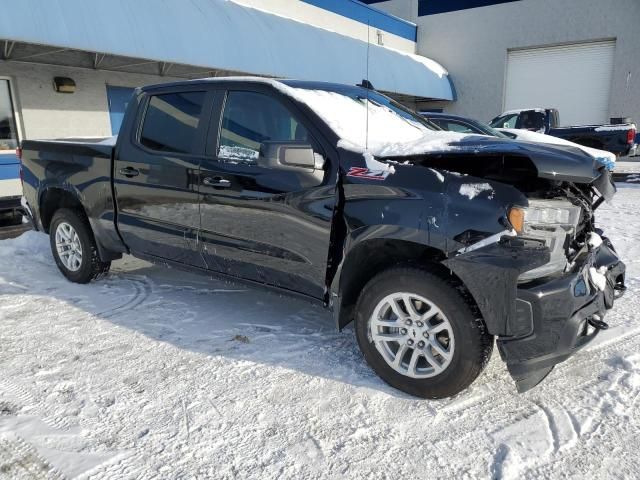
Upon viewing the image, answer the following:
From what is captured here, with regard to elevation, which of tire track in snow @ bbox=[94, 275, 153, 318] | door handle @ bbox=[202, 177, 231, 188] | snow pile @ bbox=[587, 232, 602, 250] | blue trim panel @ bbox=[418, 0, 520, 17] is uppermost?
blue trim panel @ bbox=[418, 0, 520, 17]

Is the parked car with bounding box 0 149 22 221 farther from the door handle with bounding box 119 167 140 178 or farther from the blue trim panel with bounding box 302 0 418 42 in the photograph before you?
the blue trim panel with bounding box 302 0 418 42

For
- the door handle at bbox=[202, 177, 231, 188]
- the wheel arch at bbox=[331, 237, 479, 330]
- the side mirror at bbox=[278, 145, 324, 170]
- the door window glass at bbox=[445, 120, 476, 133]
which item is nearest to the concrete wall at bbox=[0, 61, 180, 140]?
the door window glass at bbox=[445, 120, 476, 133]

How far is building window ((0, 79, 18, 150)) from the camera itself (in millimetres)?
9726

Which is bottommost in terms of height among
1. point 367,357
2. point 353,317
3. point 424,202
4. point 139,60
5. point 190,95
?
point 367,357

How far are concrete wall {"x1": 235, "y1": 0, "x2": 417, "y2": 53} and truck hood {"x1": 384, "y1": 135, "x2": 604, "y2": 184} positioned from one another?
13194 millimetres

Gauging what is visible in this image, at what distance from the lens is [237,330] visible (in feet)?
12.0

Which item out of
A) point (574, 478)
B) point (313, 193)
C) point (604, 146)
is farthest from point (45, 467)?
point (604, 146)

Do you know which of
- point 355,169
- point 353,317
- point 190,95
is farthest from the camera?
point 190,95

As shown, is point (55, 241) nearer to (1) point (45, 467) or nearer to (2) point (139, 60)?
(1) point (45, 467)

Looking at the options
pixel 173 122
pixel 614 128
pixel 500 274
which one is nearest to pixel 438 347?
pixel 500 274

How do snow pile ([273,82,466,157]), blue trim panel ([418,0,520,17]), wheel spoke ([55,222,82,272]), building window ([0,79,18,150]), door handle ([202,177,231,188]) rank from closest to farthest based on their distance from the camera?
snow pile ([273,82,466,157]), door handle ([202,177,231,188]), wheel spoke ([55,222,82,272]), building window ([0,79,18,150]), blue trim panel ([418,0,520,17])

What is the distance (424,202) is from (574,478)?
142 cm

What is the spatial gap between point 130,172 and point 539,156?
3095 mm

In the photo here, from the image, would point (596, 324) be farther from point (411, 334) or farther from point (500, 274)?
point (411, 334)
